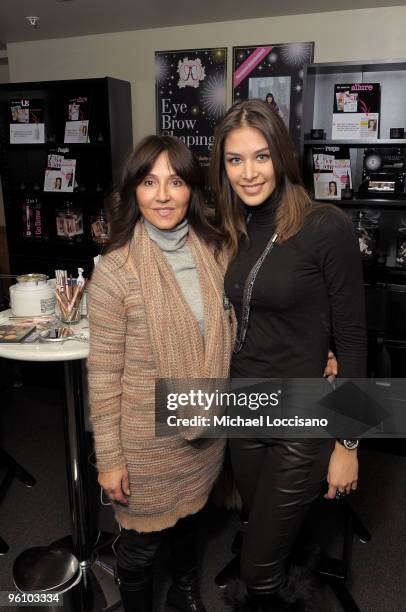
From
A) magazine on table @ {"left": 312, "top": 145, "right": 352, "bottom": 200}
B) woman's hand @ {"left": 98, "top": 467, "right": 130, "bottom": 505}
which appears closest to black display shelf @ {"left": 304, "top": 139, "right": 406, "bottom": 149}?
magazine on table @ {"left": 312, "top": 145, "right": 352, "bottom": 200}

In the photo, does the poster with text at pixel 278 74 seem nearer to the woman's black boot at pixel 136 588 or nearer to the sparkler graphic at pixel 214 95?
the sparkler graphic at pixel 214 95

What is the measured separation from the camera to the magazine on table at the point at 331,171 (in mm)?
2992

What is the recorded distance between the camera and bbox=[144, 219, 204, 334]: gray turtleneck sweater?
1.34 m

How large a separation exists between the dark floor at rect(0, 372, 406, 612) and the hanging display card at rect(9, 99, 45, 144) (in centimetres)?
191

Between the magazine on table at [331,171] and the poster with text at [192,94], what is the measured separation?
0.83 m

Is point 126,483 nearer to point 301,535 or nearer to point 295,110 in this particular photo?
point 301,535

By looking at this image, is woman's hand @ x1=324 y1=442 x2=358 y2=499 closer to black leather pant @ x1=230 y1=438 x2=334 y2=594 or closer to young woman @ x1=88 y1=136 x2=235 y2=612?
black leather pant @ x1=230 y1=438 x2=334 y2=594

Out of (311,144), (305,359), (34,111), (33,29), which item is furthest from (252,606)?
(33,29)

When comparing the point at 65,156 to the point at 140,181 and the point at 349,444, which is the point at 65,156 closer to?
the point at 140,181

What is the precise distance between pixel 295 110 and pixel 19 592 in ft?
9.55

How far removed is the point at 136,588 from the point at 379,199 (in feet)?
7.38

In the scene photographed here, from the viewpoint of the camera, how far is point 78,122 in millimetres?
3531

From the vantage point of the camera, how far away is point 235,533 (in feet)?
7.00

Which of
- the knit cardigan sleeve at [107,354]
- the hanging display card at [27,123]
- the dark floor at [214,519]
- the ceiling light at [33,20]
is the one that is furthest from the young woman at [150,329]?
the hanging display card at [27,123]
